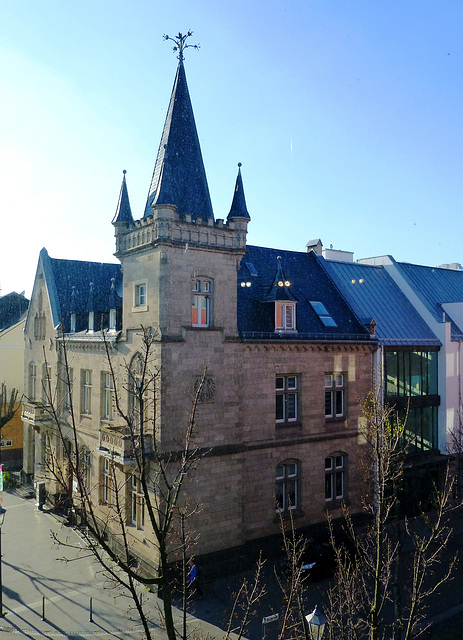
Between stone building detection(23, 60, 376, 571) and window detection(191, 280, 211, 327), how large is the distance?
0.06 metres

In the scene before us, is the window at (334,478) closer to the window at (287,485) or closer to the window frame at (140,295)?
the window at (287,485)

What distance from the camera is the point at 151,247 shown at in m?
21.1

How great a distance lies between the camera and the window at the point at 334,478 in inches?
1008

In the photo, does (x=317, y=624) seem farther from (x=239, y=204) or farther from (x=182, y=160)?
(x=182, y=160)

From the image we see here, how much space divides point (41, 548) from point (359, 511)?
16378 millimetres

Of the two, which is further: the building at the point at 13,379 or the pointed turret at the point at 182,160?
the building at the point at 13,379

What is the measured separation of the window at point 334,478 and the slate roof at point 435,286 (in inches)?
459

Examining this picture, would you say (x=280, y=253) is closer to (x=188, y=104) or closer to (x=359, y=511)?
(x=188, y=104)

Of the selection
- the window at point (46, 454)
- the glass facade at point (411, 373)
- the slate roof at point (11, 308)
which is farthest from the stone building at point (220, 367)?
the slate roof at point (11, 308)

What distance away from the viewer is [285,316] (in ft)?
80.5

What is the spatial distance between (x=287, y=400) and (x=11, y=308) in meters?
34.2

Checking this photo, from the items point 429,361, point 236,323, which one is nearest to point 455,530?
point 429,361

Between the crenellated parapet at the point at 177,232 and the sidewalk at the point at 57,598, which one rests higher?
the crenellated parapet at the point at 177,232

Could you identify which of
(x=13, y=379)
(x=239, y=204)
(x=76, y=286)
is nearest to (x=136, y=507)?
(x=239, y=204)
